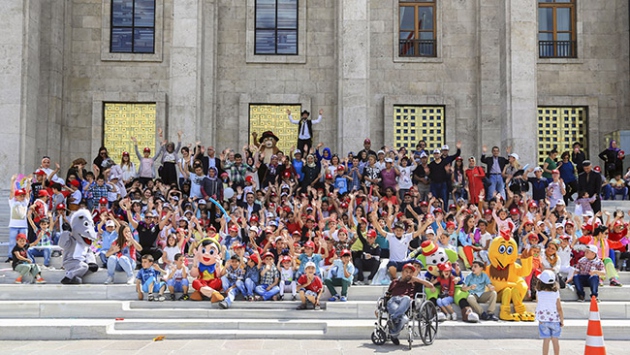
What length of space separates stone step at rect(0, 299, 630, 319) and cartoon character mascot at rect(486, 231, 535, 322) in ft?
1.46

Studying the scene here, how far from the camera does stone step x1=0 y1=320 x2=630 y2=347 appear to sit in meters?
11.8

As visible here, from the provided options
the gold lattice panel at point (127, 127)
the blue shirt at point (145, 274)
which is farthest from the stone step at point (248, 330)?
the gold lattice panel at point (127, 127)

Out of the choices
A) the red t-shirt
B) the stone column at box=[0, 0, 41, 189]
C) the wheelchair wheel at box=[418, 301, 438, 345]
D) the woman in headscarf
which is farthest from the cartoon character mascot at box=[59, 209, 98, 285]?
the woman in headscarf

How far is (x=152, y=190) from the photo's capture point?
57.1 ft

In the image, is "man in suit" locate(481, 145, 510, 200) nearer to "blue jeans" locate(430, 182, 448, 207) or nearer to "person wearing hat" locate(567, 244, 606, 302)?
"blue jeans" locate(430, 182, 448, 207)

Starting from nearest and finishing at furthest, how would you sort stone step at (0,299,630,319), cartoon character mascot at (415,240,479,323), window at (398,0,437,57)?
1. cartoon character mascot at (415,240,479,323)
2. stone step at (0,299,630,319)
3. window at (398,0,437,57)

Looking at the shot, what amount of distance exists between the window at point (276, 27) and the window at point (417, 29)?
4058mm

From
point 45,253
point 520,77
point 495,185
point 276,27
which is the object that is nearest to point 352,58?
point 276,27

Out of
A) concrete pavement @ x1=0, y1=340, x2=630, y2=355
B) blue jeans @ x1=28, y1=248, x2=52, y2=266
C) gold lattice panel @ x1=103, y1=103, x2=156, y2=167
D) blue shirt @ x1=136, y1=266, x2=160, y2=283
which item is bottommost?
concrete pavement @ x1=0, y1=340, x2=630, y2=355

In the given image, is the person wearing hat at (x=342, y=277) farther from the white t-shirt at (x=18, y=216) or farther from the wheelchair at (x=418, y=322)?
the white t-shirt at (x=18, y=216)

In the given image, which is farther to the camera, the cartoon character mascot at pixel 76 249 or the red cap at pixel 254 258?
the cartoon character mascot at pixel 76 249

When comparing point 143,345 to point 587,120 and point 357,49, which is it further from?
point 587,120

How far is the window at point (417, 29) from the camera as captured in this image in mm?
25609

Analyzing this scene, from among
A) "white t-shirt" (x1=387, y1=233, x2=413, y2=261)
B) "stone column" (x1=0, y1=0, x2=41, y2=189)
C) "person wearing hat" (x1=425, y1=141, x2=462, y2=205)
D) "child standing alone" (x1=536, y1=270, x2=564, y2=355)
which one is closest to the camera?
"child standing alone" (x1=536, y1=270, x2=564, y2=355)
